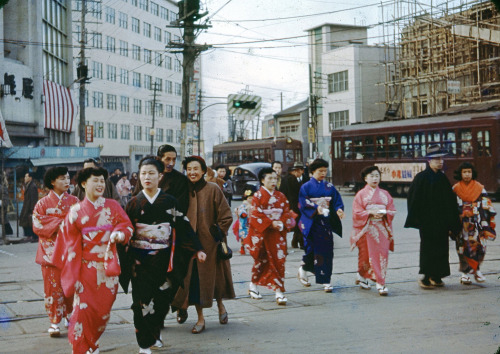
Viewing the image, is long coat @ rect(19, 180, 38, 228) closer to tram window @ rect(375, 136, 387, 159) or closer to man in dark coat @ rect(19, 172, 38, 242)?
man in dark coat @ rect(19, 172, 38, 242)

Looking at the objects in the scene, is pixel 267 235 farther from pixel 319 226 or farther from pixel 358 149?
pixel 358 149

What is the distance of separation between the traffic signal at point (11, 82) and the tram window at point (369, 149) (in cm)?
1596

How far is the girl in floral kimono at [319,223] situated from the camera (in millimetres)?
7773

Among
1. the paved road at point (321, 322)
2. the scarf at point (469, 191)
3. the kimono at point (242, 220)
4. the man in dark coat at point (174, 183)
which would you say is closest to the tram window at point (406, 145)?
the kimono at point (242, 220)

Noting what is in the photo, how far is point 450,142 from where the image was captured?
24.5 metres

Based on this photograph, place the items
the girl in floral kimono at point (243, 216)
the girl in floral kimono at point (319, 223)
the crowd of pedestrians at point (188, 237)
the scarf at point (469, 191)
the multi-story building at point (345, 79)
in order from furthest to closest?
the multi-story building at point (345, 79) < the girl in floral kimono at point (243, 216) < the scarf at point (469, 191) < the girl in floral kimono at point (319, 223) < the crowd of pedestrians at point (188, 237)

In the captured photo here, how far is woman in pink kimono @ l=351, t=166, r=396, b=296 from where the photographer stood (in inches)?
301

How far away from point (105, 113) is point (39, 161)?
34.1m

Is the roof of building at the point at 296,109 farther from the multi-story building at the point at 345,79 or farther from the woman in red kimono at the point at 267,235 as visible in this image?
the woman in red kimono at the point at 267,235

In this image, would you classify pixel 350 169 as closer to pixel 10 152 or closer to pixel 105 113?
pixel 10 152

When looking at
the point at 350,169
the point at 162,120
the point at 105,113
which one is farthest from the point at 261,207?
the point at 162,120

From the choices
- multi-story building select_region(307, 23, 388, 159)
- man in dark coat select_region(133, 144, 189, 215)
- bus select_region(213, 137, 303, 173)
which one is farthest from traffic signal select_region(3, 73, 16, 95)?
multi-story building select_region(307, 23, 388, 159)

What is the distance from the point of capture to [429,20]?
34.2m

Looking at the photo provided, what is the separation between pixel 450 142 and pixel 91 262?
21.9 meters
